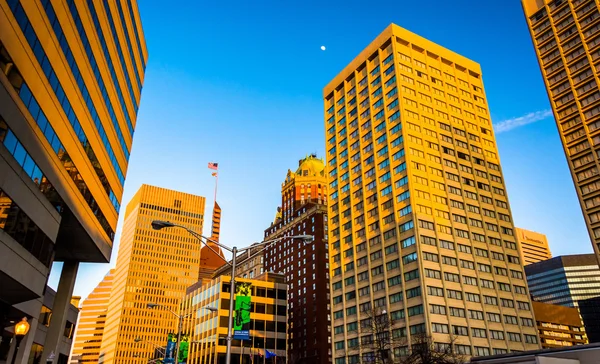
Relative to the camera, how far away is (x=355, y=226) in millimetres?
107812

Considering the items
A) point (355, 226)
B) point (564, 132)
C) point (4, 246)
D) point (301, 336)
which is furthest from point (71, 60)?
point (301, 336)

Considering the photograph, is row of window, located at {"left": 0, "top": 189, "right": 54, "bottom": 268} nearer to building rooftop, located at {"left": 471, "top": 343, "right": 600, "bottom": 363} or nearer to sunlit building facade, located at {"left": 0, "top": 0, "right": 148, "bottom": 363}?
sunlit building facade, located at {"left": 0, "top": 0, "right": 148, "bottom": 363}

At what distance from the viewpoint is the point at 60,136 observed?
3766 cm

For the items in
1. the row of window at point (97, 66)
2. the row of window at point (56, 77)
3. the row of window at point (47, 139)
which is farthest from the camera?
the row of window at point (97, 66)

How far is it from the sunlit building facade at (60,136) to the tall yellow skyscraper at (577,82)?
90.3m

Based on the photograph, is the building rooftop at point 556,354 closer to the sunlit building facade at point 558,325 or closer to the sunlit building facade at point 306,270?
the sunlit building facade at point 306,270

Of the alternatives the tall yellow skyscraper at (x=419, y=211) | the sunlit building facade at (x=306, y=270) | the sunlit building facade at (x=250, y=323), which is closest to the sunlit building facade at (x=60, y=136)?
the tall yellow skyscraper at (x=419, y=211)

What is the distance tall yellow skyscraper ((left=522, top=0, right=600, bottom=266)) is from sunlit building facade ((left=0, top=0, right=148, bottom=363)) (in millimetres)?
90252

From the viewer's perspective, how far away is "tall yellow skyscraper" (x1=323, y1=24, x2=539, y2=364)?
89.1 metres

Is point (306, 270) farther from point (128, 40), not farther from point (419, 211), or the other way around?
point (128, 40)

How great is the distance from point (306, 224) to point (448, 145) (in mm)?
60353

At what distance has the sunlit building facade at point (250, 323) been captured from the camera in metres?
118

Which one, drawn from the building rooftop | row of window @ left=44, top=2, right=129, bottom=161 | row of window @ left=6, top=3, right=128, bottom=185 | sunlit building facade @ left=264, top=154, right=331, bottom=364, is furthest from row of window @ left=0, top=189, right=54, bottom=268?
sunlit building facade @ left=264, top=154, right=331, bottom=364

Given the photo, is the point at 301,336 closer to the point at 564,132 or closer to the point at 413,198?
the point at 413,198
